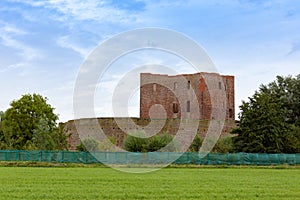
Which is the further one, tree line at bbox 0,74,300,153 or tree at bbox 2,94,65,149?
tree at bbox 2,94,65,149

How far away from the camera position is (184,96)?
8081 centimetres

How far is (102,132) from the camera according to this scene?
7438 cm

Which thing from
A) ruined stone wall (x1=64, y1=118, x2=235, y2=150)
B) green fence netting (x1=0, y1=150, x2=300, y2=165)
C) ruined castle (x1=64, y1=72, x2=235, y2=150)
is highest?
ruined castle (x1=64, y1=72, x2=235, y2=150)

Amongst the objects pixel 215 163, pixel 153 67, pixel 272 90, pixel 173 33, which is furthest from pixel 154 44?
pixel 272 90

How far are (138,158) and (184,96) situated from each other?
102 ft

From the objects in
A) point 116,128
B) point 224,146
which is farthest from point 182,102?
point 224,146

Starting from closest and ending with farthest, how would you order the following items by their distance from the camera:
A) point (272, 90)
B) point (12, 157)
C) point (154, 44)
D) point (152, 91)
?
point (154, 44)
point (12, 157)
point (272, 90)
point (152, 91)

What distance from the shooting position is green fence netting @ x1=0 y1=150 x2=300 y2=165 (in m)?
51.2

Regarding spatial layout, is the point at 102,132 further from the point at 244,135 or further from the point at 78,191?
the point at 78,191

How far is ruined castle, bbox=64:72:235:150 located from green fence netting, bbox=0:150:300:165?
2038 cm

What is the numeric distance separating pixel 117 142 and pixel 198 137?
35.3ft

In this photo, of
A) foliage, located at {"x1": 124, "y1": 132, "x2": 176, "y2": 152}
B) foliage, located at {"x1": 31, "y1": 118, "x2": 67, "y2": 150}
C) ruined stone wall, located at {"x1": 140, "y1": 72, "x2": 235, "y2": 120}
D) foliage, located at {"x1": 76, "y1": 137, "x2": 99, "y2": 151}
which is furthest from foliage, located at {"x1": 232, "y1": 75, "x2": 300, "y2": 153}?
foliage, located at {"x1": 31, "y1": 118, "x2": 67, "y2": 150}

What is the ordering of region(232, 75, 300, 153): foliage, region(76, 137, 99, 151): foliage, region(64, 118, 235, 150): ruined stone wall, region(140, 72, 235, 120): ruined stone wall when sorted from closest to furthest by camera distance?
region(76, 137, 99, 151): foliage < region(232, 75, 300, 153): foliage < region(64, 118, 235, 150): ruined stone wall < region(140, 72, 235, 120): ruined stone wall

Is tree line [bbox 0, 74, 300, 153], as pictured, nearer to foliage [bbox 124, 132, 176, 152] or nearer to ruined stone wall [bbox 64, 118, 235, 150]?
foliage [bbox 124, 132, 176, 152]
